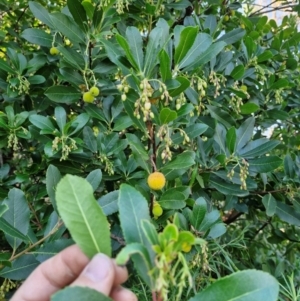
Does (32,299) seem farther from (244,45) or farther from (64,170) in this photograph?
(244,45)

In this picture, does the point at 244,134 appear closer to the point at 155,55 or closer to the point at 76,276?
the point at 155,55

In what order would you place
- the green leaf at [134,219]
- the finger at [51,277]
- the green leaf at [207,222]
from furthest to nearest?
1. the green leaf at [207,222]
2. the finger at [51,277]
3. the green leaf at [134,219]

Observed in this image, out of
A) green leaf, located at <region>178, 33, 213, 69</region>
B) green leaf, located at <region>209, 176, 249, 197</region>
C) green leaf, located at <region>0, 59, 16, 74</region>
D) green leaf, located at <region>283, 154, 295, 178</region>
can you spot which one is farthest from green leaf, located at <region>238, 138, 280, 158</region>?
green leaf, located at <region>0, 59, 16, 74</region>

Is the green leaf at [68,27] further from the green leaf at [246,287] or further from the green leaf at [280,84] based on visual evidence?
the green leaf at [246,287]

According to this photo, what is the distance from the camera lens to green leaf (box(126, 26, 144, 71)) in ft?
3.09

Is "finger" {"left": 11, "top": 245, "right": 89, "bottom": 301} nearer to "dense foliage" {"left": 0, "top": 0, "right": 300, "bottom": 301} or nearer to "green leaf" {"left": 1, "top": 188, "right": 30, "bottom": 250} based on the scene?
"dense foliage" {"left": 0, "top": 0, "right": 300, "bottom": 301}

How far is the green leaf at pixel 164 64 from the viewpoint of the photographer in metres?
0.88

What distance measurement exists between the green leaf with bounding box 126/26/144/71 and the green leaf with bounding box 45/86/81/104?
416 millimetres

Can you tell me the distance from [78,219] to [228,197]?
109 centimetres

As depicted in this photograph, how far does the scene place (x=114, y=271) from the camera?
1.92 ft

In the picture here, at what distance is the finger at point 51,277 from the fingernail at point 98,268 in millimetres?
111

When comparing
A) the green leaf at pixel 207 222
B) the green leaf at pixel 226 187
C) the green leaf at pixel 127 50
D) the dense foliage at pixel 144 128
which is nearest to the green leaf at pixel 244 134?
the dense foliage at pixel 144 128

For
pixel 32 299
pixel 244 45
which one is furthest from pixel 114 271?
pixel 244 45

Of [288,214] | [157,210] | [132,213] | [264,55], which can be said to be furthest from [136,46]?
[288,214]
